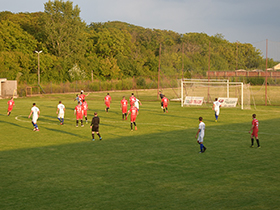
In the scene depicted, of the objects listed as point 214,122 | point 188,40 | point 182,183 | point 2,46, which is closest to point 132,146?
point 182,183

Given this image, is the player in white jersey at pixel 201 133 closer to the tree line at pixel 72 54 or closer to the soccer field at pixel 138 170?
the soccer field at pixel 138 170

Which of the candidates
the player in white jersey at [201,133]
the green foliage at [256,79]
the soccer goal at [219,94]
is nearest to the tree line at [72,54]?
the green foliage at [256,79]

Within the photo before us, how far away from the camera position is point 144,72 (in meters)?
106

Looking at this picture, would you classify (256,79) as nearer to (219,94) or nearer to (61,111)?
(219,94)

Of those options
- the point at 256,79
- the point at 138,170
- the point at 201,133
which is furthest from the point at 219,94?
the point at 138,170

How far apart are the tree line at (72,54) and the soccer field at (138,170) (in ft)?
154

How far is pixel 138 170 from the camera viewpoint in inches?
524

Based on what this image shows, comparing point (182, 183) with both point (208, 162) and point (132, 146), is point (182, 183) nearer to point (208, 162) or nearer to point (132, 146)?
point (208, 162)

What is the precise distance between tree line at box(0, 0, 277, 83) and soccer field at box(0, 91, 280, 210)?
4709 cm

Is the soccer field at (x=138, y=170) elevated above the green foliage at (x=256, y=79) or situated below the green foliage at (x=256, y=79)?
below

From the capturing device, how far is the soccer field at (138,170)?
1000 centimetres

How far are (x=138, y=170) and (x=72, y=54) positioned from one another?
80285 millimetres

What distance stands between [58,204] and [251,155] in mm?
9529

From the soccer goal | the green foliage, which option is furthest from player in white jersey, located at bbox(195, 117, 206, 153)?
the green foliage
